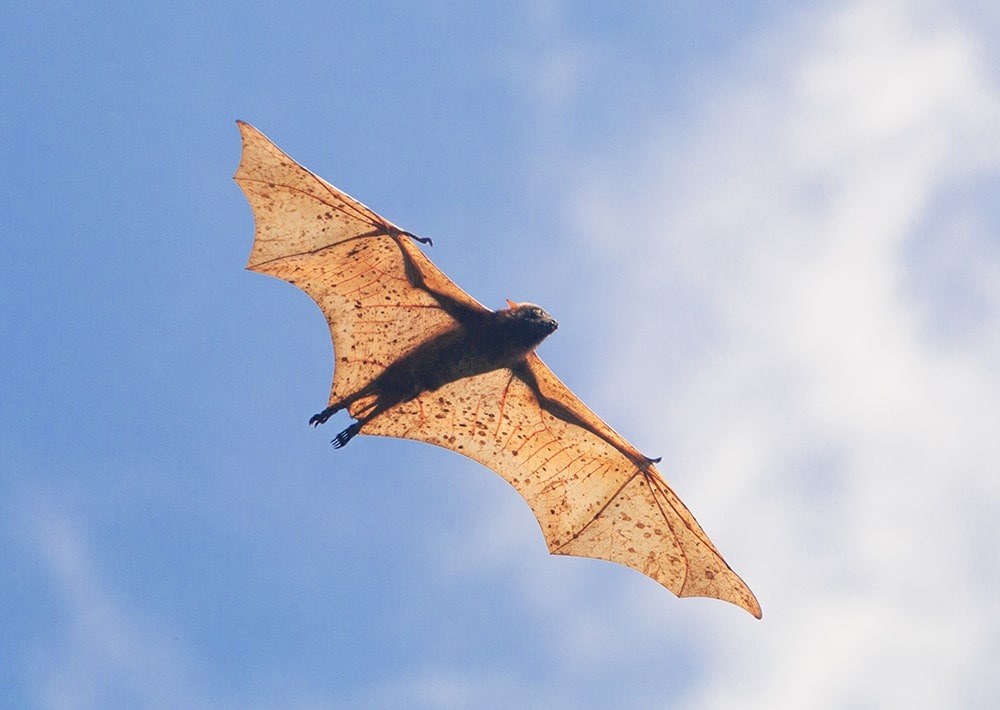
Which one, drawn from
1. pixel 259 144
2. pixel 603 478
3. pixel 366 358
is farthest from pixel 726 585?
pixel 259 144

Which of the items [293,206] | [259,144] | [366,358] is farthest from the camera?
[366,358]

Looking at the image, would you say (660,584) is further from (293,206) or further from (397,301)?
(293,206)

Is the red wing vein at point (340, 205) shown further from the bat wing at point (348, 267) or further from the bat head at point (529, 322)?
the bat head at point (529, 322)

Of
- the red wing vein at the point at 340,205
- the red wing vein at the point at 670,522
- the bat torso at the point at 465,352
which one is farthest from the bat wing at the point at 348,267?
the red wing vein at the point at 670,522

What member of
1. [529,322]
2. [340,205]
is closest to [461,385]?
[529,322]

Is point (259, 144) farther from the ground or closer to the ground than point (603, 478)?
closer to the ground

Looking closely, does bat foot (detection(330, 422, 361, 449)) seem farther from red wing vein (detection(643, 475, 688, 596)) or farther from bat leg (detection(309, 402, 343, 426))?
red wing vein (detection(643, 475, 688, 596))
